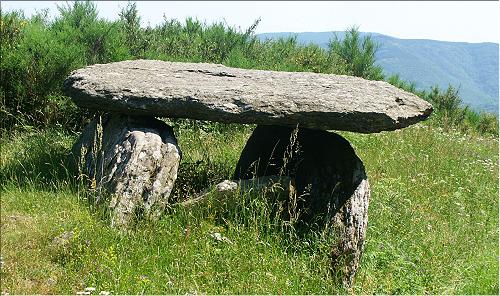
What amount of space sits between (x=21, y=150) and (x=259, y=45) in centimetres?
957

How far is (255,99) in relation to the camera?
6.06m

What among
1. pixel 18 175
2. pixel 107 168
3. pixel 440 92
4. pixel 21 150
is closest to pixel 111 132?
pixel 107 168

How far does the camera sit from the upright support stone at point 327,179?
5543 mm

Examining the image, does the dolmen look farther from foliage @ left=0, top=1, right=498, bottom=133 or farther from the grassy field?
foliage @ left=0, top=1, right=498, bottom=133

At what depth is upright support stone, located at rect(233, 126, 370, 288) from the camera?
5.54 m

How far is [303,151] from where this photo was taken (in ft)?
21.1

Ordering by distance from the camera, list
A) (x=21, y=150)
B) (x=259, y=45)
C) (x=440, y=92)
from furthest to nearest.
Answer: (x=440, y=92) < (x=259, y=45) < (x=21, y=150)

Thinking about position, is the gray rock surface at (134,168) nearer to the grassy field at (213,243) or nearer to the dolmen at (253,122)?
the dolmen at (253,122)

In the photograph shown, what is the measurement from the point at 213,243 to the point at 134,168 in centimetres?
114

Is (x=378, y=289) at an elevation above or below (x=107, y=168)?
below

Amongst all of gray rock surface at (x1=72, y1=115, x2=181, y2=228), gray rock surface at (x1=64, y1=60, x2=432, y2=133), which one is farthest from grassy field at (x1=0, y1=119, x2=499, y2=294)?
gray rock surface at (x1=64, y1=60, x2=432, y2=133)

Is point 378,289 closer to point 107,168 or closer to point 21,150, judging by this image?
point 107,168

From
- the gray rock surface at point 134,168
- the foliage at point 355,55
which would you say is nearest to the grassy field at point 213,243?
the gray rock surface at point 134,168

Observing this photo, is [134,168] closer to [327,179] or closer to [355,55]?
[327,179]
